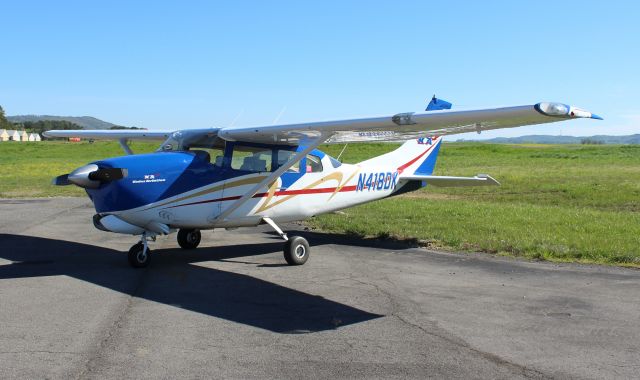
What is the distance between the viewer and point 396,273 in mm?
8703

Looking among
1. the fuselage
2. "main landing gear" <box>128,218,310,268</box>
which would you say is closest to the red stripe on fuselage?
the fuselage

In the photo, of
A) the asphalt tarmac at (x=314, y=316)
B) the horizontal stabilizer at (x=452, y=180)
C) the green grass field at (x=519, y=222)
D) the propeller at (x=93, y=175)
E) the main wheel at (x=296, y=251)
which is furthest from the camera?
the horizontal stabilizer at (x=452, y=180)

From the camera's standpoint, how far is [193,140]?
9453 millimetres

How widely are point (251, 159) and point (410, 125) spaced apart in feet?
10.5

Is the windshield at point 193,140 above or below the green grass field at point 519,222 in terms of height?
above

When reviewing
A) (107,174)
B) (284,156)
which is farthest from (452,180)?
(107,174)

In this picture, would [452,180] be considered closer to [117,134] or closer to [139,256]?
[139,256]

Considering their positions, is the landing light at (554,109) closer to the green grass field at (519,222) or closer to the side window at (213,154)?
the green grass field at (519,222)

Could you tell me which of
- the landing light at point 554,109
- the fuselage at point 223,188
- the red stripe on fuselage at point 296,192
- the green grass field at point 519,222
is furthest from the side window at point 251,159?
the landing light at point 554,109

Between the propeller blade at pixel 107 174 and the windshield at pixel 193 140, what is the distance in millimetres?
1211

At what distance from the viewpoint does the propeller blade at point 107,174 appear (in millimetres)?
8133

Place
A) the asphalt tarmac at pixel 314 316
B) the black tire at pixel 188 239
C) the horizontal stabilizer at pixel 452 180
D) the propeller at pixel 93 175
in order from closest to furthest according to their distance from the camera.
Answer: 1. the asphalt tarmac at pixel 314 316
2. the propeller at pixel 93 175
3. the black tire at pixel 188 239
4. the horizontal stabilizer at pixel 452 180

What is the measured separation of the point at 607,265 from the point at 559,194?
12930 mm

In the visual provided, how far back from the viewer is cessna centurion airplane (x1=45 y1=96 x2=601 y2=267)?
8094 millimetres
